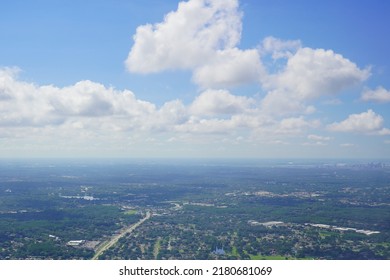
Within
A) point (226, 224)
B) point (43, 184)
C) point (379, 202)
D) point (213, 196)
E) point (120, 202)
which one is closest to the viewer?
point (226, 224)

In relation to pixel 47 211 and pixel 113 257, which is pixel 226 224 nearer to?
pixel 113 257

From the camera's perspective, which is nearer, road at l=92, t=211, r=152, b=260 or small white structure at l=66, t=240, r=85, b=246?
road at l=92, t=211, r=152, b=260

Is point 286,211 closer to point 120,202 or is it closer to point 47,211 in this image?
point 120,202

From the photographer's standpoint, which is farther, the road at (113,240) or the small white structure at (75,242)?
the small white structure at (75,242)

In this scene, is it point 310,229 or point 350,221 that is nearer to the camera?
point 310,229

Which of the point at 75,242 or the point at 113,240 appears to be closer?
the point at 75,242

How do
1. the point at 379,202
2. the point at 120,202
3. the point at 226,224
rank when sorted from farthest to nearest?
the point at 120,202 → the point at 379,202 → the point at 226,224

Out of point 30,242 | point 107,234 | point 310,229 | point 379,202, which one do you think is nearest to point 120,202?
point 107,234

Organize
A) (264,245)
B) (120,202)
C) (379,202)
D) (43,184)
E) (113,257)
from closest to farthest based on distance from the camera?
1. (113,257)
2. (264,245)
3. (379,202)
4. (120,202)
5. (43,184)

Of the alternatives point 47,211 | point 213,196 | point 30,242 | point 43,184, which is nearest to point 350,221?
point 213,196
